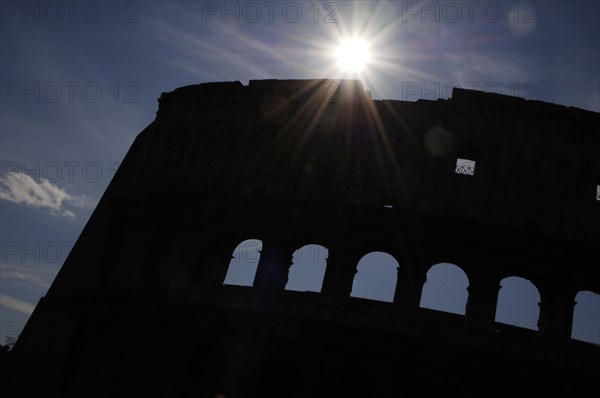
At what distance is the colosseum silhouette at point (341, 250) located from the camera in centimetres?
1404

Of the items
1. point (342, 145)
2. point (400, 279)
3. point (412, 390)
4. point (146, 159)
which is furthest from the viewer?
point (146, 159)

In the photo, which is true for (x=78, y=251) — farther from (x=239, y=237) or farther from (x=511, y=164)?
(x=511, y=164)

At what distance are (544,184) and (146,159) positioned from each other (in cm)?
1215

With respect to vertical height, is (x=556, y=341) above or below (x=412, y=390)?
above

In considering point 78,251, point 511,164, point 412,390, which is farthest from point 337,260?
point 78,251

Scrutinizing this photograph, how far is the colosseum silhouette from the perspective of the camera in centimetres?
1404

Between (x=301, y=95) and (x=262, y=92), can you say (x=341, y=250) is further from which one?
(x=262, y=92)

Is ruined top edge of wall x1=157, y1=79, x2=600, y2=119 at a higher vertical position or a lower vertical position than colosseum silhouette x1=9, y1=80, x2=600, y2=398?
higher

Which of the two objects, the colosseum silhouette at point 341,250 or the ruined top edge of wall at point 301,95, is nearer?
the colosseum silhouette at point 341,250

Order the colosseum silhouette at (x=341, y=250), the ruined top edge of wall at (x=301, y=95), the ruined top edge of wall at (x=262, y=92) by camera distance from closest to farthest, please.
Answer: the colosseum silhouette at (x=341, y=250) < the ruined top edge of wall at (x=301, y=95) < the ruined top edge of wall at (x=262, y=92)

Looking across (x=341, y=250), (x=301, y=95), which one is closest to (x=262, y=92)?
(x=301, y=95)

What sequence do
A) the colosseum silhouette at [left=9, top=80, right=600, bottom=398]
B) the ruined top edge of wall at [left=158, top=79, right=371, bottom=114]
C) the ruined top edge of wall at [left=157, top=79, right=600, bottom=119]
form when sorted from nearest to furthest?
the colosseum silhouette at [left=9, top=80, right=600, bottom=398] < the ruined top edge of wall at [left=157, top=79, right=600, bottom=119] < the ruined top edge of wall at [left=158, top=79, right=371, bottom=114]

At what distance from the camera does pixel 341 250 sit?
50.3 ft

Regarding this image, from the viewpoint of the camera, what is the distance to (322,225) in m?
15.7
